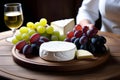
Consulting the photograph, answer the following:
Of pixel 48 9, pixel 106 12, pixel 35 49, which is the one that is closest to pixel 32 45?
pixel 35 49

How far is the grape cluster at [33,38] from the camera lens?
1023mm

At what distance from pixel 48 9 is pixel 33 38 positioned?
4.99 feet

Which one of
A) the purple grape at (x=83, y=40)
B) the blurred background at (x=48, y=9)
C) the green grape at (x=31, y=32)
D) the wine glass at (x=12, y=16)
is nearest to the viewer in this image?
the purple grape at (x=83, y=40)

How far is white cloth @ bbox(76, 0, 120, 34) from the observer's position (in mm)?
1538

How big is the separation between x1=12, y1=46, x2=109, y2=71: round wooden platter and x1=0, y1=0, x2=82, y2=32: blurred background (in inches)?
62.2

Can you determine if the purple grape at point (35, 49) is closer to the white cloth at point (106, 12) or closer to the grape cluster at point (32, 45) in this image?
the grape cluster at point (32, 45)

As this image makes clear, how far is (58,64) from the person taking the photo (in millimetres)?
925

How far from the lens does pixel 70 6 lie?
2.57 meters

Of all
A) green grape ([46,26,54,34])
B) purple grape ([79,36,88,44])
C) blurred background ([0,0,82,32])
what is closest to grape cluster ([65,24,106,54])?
purple grape ([79,36,88,44])

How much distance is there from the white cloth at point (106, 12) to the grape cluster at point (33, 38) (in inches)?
17.9

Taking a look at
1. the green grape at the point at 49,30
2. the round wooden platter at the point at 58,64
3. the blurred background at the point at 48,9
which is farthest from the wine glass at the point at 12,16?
the blurred background at the point at 48,9

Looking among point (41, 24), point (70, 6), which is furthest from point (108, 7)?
point (70, 6)

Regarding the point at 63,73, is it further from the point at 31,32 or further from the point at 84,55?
the point at 31,32

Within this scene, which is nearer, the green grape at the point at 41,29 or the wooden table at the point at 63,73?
the wooden table at the point at 63,73
